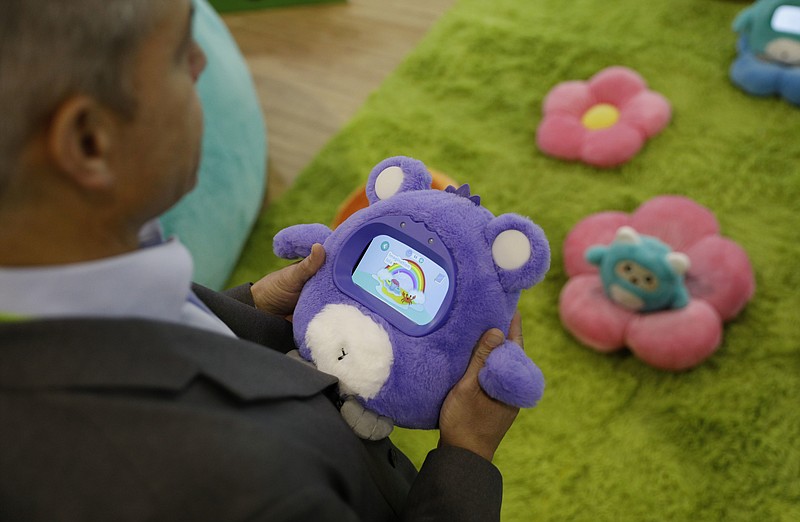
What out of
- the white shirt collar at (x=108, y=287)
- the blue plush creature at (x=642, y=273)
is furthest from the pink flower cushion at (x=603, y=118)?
the white shirt collar at (x=108, y=287)

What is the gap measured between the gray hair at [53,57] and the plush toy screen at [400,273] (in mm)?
395

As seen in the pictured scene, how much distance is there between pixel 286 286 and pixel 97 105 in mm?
434

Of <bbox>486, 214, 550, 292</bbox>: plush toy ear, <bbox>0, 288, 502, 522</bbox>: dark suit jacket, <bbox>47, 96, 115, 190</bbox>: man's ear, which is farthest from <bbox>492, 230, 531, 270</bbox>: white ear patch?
<bbox>47, 96, 115, 190</bbox>: man's ear

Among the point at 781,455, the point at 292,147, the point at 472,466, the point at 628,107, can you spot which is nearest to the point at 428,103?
the point at 292,147

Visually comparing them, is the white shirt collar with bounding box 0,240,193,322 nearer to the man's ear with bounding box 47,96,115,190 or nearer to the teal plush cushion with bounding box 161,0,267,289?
the man's ear with bounding box 47,96,115,190

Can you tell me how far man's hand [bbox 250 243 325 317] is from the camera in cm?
78

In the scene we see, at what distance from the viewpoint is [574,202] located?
1.63 m

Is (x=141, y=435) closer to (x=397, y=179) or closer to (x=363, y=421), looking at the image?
(x=363, y=421)

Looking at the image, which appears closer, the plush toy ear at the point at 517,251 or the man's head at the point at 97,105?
the man's head at the point at 97,105

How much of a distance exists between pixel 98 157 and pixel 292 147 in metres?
1.55

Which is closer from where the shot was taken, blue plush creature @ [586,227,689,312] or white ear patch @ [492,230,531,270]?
white ear patch @ [492,230,531,270]

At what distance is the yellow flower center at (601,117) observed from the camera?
5.67ft

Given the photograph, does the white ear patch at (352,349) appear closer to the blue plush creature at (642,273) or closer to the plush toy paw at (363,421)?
the plush toy paw at (363,421)

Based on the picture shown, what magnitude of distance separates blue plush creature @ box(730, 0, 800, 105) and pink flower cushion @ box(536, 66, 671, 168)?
0.80 feet
